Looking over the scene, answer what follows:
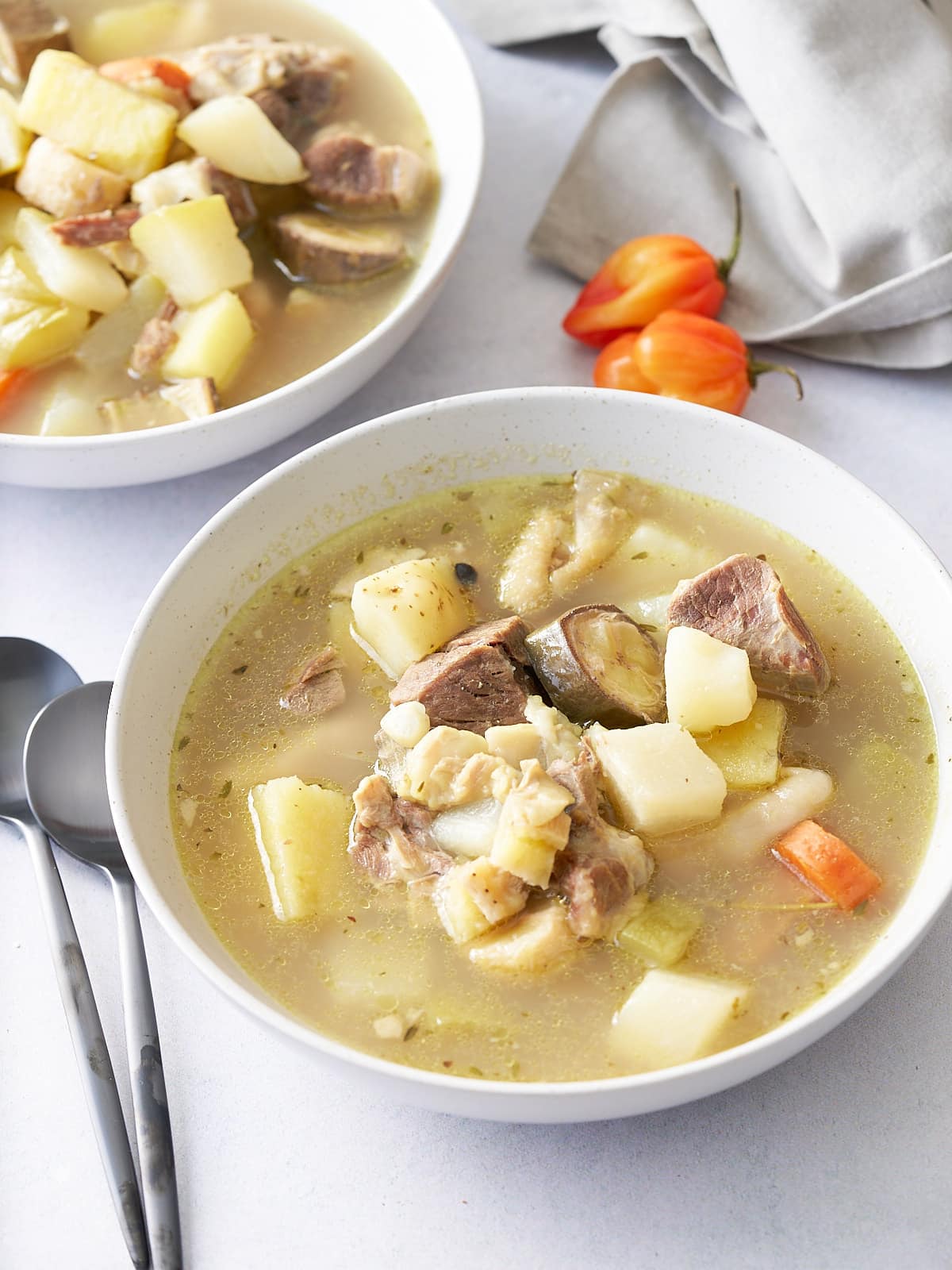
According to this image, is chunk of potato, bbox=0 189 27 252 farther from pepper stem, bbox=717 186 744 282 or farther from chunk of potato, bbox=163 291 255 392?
pepper stem, bbox=717 186 744 282

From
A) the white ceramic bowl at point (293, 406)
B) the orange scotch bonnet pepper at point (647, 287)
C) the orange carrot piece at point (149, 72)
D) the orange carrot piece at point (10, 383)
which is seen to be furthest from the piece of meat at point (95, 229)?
the orange scotch bonnet pepper at point (647, 287)

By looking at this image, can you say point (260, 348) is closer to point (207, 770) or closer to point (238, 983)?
point (207, 770)

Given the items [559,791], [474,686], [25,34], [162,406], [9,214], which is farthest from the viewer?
[25,34]

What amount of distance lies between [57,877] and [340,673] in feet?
2.16

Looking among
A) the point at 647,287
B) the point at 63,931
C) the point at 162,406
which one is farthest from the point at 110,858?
the point at 647,287

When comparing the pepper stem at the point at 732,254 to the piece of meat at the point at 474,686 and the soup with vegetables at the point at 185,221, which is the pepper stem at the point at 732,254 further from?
the piece of meat at the point at 474,686

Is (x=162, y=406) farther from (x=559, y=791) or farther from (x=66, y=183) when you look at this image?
(x=559, y=791)

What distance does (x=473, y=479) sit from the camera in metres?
2.80

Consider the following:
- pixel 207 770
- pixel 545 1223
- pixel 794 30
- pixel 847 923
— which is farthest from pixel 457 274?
pixel 545 1223

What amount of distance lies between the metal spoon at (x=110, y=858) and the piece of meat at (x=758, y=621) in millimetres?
1149

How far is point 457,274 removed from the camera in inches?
144

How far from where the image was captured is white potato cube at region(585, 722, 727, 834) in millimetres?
2186

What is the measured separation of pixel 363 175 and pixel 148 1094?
236 centimetres

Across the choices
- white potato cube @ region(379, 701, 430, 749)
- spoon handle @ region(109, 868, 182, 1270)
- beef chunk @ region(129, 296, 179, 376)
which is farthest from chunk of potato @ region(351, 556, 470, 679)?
beef chunk @ region(129, 296, 179, 376)
